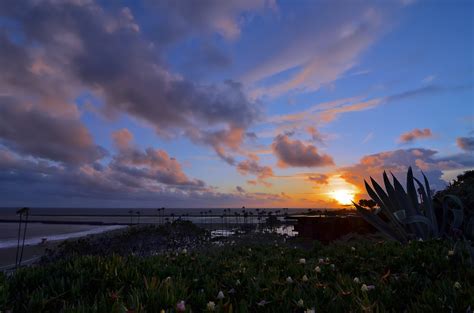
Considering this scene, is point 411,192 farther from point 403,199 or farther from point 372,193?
point 372,193

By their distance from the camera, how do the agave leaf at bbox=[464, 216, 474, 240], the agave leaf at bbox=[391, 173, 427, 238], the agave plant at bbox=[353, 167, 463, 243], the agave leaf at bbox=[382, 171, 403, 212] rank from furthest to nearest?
the agave leaf at bbox=[382, 171, 403, 212] → the agave leaf at bbox=[391, 173, 427, 238] → the agave plant at bbox=[353, 167, 463, 243] → the agave leaf at bbox=[464, 216, 474, 240]

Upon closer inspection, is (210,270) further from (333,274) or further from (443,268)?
(443,268)

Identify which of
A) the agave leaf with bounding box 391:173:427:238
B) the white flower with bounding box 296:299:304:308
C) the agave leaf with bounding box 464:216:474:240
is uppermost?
the agave leaf with bounding box 391:173:427:238

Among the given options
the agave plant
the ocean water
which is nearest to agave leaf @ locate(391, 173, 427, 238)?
the agave plant

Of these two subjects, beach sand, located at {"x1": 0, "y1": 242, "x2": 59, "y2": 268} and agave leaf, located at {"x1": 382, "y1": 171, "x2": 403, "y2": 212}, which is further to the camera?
beach sand, located at {"x1": 0, "y1": 242, "x2": 59, "y2": 268}

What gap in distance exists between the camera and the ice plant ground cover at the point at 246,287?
2.53 meters

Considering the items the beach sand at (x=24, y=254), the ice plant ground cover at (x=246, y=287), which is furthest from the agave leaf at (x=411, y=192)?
the beach sand at (x=24, y=254)

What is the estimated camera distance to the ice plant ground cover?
99.4 inches

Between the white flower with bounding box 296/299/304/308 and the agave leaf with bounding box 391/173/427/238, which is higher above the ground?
the agave leaf with bounding box 391/173/427/238

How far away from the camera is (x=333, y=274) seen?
4.11 meters

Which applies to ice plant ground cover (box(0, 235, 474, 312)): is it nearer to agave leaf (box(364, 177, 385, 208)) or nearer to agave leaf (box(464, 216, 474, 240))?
agave leaf (box(464, 216, 474, 240))

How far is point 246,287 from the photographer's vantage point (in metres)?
3.31

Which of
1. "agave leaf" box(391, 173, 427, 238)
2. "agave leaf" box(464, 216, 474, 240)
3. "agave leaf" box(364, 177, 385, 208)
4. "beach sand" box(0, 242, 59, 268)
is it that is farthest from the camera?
"beach sand" box(0, 242, 59, 268)

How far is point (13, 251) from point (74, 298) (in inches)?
1198
